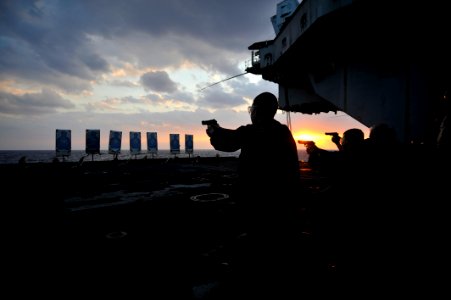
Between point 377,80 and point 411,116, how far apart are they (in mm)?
3612

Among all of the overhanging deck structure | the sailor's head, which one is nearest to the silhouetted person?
the sailor's head

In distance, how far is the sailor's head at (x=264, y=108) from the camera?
247 centimetres

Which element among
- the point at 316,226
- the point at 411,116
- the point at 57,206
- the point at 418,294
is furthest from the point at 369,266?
the point at 411,116

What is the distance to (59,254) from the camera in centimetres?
446

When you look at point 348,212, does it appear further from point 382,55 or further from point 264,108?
point 382,55

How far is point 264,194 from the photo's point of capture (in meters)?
2.33

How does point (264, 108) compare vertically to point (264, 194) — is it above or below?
above

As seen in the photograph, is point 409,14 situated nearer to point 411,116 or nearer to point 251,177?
point 411,116

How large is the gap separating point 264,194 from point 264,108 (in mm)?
926

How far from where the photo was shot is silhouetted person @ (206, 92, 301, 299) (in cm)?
223

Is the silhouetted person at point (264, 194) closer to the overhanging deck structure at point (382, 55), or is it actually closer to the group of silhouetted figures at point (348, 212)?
the group of silhouetted figures at point (348, 212)

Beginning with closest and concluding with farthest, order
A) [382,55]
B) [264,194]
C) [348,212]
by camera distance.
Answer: [264,194] < [348,212] < [382,55]

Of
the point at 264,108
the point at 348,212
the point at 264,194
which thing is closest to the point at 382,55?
the point at 348,212

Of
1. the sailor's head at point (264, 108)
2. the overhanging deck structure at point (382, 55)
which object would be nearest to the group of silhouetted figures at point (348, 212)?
the sailor's head at point (264, 108)
